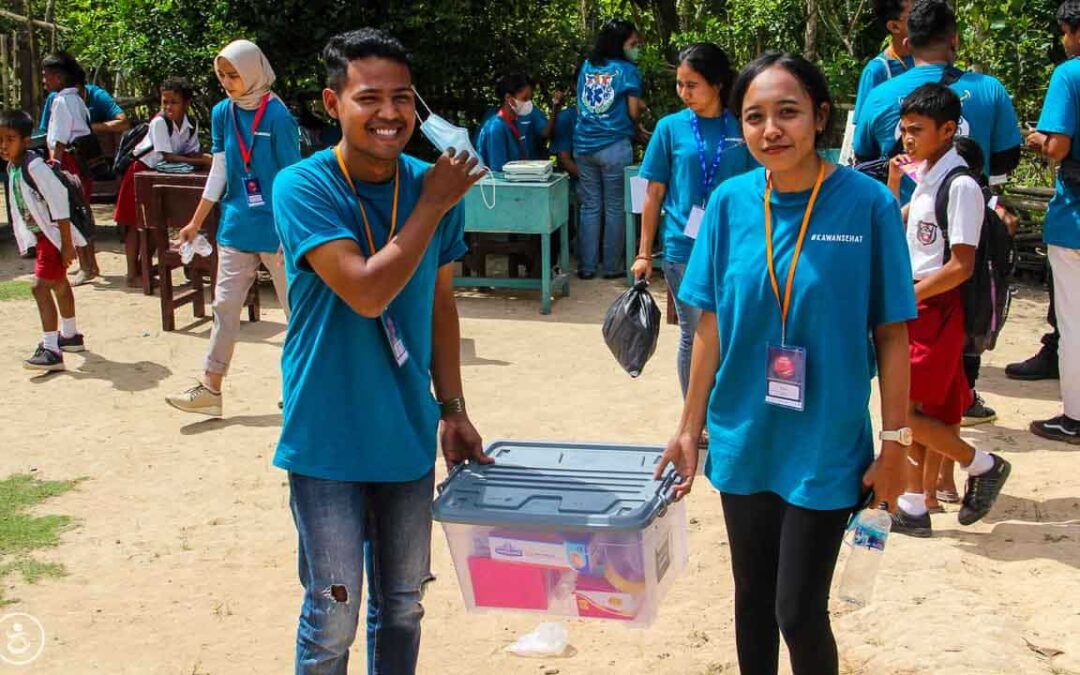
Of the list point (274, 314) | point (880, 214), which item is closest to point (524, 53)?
point (274, 314)

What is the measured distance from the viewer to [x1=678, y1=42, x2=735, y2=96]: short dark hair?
5703 millimetres

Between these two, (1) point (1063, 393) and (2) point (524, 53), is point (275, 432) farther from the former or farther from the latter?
(2) point (524, 53)

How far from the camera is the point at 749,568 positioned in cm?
313

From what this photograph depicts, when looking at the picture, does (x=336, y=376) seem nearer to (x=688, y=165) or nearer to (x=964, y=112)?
(x=688, y=165)

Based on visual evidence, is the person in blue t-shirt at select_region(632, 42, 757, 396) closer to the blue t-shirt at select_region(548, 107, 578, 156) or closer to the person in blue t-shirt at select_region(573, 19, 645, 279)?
the person in blue t-shirt at select_region(573, 19, 645, 279)

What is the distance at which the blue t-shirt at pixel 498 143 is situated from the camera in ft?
33.9

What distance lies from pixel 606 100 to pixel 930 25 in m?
4.64

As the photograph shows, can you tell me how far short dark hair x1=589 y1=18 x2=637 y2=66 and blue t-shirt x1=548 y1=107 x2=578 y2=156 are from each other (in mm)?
665

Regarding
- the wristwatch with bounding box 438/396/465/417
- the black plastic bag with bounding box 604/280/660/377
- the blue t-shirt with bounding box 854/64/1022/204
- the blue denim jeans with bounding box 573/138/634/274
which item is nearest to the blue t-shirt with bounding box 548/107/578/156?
the blue denim jeans with bounding box 573/138/634/274

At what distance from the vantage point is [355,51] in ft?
9.89

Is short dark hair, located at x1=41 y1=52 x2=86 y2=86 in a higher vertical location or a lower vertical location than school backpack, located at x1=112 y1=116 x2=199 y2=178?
higher

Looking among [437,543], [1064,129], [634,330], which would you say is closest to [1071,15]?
[1064,129]

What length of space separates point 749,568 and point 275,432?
4.00m

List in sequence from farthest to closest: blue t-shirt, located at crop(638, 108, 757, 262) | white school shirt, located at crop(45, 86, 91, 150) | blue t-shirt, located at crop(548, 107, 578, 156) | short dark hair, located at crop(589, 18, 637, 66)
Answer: blue t-shirt, located at crop(548, 107, 578, 156) → white school shirt, located at crop(45, 86, 91, 150) → short dark hair, located at crop(589, 18, 637, 66) → blue t-shirt, located at crop(638, 108, 757, 262)
